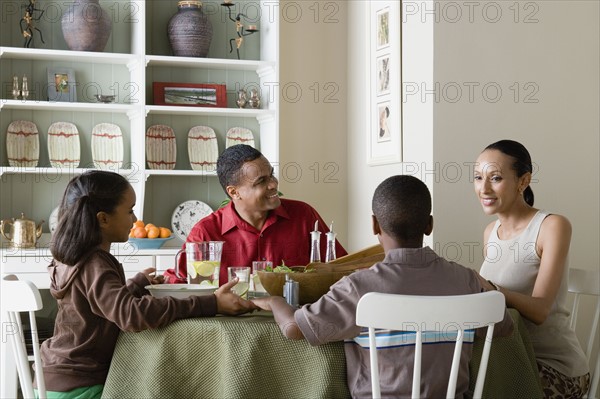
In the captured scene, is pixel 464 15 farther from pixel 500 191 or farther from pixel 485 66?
pixel 500 191

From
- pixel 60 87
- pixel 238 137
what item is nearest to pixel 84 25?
pixel 60 87

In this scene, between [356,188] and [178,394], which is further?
[356,188]

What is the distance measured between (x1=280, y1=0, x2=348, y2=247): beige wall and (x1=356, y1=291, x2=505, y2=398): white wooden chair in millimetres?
2865

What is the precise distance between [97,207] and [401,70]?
215cm

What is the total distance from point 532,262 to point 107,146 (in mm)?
2546

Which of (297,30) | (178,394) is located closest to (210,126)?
(297,30)

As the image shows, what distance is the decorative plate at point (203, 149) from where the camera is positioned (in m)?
4.46

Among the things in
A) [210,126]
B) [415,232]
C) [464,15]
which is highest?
[464,15]

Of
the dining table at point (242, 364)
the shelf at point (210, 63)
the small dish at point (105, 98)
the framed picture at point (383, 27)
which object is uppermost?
the framed picture at point (383, 27)

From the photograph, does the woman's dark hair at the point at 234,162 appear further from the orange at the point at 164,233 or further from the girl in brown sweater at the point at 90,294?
the orange at the point at 164,233

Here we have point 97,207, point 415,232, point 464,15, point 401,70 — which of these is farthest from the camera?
point 401,70

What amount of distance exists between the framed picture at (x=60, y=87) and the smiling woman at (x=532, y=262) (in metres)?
2.39

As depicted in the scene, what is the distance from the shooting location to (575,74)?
386 centimetres

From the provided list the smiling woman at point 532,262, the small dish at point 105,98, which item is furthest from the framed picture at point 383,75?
the smiling woman at point 532,262
